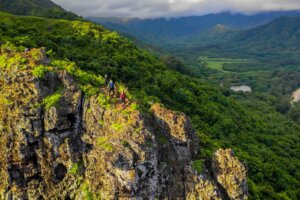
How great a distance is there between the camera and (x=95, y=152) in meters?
31.9

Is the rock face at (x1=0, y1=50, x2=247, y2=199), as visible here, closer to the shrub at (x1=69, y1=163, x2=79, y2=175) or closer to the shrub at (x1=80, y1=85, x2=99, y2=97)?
the shrub at (x1=69, y1=163, x2=79, y2=175)

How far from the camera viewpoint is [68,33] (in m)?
83.8

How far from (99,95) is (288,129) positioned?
332 feet

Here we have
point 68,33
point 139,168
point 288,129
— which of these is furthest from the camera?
point 288,129

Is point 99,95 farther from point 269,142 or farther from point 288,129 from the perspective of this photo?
point 288,129

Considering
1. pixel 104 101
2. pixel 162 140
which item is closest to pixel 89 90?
pixel 104 101

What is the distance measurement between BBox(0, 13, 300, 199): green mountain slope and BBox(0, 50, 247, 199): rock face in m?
14.7

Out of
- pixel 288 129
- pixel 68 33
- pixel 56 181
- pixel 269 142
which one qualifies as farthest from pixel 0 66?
pixel 288 129

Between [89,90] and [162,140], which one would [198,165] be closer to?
[162,140]

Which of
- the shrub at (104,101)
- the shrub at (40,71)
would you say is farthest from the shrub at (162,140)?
the shrub at (40,71)

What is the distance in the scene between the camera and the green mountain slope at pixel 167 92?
59.5m

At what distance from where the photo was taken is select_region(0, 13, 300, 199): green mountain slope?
5950 centimetres

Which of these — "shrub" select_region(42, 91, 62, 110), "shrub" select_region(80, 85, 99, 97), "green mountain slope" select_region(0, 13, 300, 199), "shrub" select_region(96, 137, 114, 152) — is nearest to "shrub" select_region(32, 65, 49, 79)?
"shrub" select_region(42, 91, 62, 110)

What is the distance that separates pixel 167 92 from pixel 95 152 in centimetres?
4120
